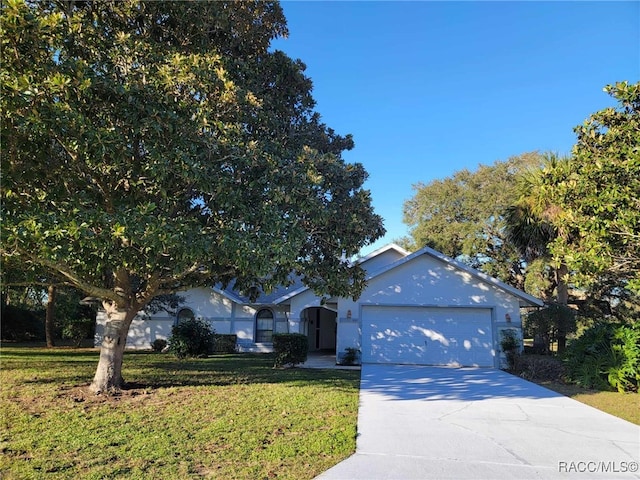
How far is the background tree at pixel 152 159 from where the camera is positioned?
6.45 metres

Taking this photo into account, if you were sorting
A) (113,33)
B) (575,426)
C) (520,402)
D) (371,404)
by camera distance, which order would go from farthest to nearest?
(520,402), (371,404), (113,33), (575,426)

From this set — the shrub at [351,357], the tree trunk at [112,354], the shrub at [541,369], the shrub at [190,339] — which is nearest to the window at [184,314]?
the shrub at [190,339]

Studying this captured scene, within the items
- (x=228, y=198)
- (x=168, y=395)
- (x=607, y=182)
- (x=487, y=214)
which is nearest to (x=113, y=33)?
(x=228, y=198)

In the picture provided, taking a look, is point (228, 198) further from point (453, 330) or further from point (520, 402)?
point (453, 330)

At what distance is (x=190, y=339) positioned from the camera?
55.8 ft

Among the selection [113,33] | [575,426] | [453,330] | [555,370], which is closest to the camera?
[575,426]

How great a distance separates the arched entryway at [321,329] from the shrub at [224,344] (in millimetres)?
4653

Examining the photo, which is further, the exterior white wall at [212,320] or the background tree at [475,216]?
the background tree at [475,216]

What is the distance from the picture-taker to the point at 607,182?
31.9 feet

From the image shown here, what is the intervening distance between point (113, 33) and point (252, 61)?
2.84m

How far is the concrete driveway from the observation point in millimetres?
5234

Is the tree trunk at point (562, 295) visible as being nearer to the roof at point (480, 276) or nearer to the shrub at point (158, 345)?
the roof at point (480, 276)

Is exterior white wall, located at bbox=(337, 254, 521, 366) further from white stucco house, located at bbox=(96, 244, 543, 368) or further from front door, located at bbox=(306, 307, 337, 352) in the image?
front door, located at bbox=(306, 307, 337, 352)

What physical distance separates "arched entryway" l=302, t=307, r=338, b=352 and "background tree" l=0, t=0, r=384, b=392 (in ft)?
48.4
